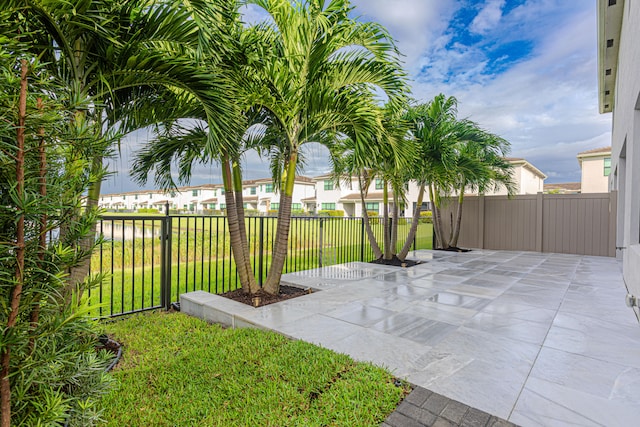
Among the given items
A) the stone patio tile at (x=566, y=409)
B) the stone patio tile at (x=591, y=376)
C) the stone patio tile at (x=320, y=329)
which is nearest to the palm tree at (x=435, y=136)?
the stone patio tile at (x=320, y=329)

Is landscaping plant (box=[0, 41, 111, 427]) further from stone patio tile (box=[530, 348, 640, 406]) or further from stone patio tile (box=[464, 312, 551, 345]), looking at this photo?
stone patio tile (box=[464, 312, 551, 345])

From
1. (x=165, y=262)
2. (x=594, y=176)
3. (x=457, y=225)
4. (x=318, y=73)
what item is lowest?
(x=165, y=262)

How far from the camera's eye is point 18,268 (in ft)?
3.28

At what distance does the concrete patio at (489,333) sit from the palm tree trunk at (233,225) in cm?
43

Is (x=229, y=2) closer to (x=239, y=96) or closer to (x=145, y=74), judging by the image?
(x=239, y=96)

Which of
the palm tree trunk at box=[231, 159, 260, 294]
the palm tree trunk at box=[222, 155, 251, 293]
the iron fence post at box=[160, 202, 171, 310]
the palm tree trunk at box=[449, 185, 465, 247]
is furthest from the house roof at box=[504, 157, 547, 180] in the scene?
the iron fence post at box=[160, 202, 171, 310]

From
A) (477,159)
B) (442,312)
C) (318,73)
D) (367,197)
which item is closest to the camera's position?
(442,312)

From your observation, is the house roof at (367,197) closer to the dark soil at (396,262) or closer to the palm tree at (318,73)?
the dark soil at (396,262)

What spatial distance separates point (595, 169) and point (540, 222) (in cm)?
1360

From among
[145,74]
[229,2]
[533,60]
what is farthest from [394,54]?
[533,60]

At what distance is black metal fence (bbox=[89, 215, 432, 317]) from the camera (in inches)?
152

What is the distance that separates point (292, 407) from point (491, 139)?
7987 mm

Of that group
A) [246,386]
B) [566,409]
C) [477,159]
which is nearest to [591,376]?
[566,409]

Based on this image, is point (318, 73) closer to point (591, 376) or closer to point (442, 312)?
point (442, 312)
